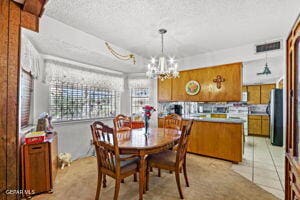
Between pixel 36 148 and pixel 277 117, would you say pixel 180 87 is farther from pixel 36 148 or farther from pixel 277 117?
pixel 36 148

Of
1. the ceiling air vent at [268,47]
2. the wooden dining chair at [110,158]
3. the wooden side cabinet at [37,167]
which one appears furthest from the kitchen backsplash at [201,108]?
the wooden side cabinet at [37,167]

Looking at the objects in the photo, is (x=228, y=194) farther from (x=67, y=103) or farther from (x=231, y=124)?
(x=67, y=103)

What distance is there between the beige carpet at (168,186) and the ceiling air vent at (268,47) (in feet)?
8.25

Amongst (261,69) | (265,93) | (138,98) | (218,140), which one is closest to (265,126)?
(265,93)

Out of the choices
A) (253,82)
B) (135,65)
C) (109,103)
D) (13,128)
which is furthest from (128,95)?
(253,82)

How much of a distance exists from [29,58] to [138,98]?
313 cm

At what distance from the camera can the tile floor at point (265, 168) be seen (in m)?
2.49

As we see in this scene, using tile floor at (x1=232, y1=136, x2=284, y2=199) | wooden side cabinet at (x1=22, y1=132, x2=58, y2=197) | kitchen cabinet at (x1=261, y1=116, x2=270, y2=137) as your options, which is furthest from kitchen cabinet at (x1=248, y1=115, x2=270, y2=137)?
wooden side cabinet at (x1=22, y1=132, x2=58, y2=197)

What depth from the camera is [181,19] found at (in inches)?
93.7

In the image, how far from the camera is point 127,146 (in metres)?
1.95

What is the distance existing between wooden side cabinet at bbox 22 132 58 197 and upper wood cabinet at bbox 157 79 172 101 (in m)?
3.13

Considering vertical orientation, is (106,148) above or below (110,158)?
above

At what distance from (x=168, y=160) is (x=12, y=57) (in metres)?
2.32

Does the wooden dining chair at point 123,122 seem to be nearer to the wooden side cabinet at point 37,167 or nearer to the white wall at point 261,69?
the wooden side cabinet at point 37,167
